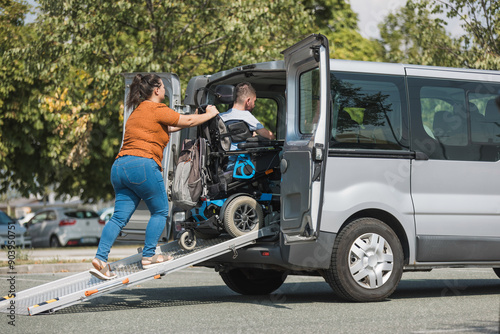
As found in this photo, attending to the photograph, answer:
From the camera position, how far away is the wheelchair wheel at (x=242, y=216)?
7.79m

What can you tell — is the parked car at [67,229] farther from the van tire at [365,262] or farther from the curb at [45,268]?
the van tire at [365,262]

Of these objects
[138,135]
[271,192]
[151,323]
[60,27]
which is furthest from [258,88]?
[60,27]

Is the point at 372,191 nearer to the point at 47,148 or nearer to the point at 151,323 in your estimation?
the point at 151,323

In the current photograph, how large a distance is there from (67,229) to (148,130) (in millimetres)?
23496

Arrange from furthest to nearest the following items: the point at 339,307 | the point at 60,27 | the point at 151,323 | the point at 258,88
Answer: the point at 60,27 < the point at 258,88 < the point at 339,307 < the point at 151,323

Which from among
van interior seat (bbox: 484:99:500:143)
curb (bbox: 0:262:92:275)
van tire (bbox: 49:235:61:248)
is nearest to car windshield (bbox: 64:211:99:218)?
van tire (bbox: 49:235:61:248)

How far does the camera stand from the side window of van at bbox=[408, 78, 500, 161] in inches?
317

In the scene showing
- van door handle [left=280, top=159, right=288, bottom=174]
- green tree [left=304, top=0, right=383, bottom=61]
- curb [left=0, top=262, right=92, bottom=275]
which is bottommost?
curb [left=0, top=262, right=92, bottom=275]

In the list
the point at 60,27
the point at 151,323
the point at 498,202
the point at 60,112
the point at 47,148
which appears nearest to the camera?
the point at 151,323

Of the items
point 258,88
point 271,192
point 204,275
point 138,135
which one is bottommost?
point 204,275

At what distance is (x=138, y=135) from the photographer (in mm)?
7645

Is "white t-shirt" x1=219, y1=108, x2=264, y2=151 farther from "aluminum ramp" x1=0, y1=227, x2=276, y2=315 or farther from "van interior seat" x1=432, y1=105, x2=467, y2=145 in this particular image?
"van interior seat" x1=432, y1=105, x2=467, y2=145

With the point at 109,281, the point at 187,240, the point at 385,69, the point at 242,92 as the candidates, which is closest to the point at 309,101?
the point at 385,69

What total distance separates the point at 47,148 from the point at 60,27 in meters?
6.76
